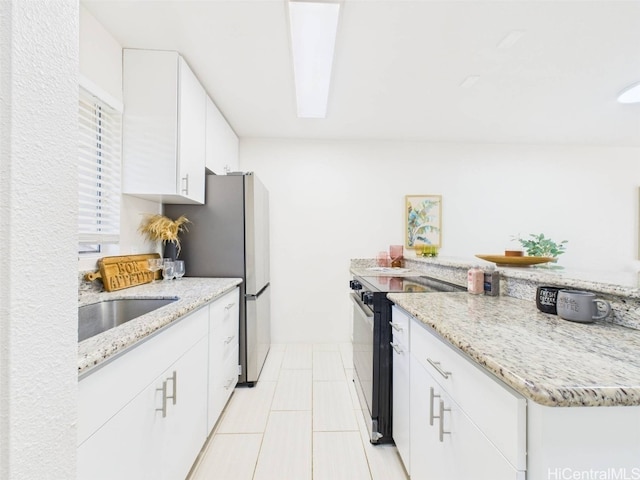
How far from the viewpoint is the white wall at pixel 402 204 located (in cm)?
351

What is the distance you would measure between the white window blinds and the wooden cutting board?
0.13 meters

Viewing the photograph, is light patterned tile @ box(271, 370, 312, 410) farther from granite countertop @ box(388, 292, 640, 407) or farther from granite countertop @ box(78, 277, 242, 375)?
granite countertop @ box(388, 292, 640, 407)

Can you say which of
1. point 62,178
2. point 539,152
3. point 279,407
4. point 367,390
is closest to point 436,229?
point 539,152

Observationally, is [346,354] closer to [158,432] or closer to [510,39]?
[158,432]

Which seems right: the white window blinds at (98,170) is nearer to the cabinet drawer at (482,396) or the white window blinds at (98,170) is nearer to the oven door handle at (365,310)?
the oven door handle at (365,310)

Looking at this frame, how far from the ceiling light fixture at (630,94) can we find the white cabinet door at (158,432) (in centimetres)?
369

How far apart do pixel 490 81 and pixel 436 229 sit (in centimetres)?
175

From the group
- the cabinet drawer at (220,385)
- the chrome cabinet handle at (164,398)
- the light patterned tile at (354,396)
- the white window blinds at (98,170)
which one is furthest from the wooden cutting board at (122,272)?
the light patterned tile at (354,396)

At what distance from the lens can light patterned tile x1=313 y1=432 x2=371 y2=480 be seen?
1.49m

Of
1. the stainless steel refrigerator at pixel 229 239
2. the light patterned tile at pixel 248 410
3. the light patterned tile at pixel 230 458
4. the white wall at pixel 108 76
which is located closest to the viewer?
the light patterned tile at pixel 230 458

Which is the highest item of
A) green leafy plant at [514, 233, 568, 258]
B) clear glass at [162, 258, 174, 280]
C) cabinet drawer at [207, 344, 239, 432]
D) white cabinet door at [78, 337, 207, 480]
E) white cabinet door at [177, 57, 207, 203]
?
white cabinet door at [177, 57, 207, 203]

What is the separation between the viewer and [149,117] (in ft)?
6.28

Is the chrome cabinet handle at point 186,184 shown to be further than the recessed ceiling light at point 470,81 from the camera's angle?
No

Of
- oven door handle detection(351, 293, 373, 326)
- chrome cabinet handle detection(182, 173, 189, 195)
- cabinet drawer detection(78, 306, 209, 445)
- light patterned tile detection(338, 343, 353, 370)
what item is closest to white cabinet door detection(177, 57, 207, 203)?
chrome cabinet handle detection(182, 173, 189, 195)
